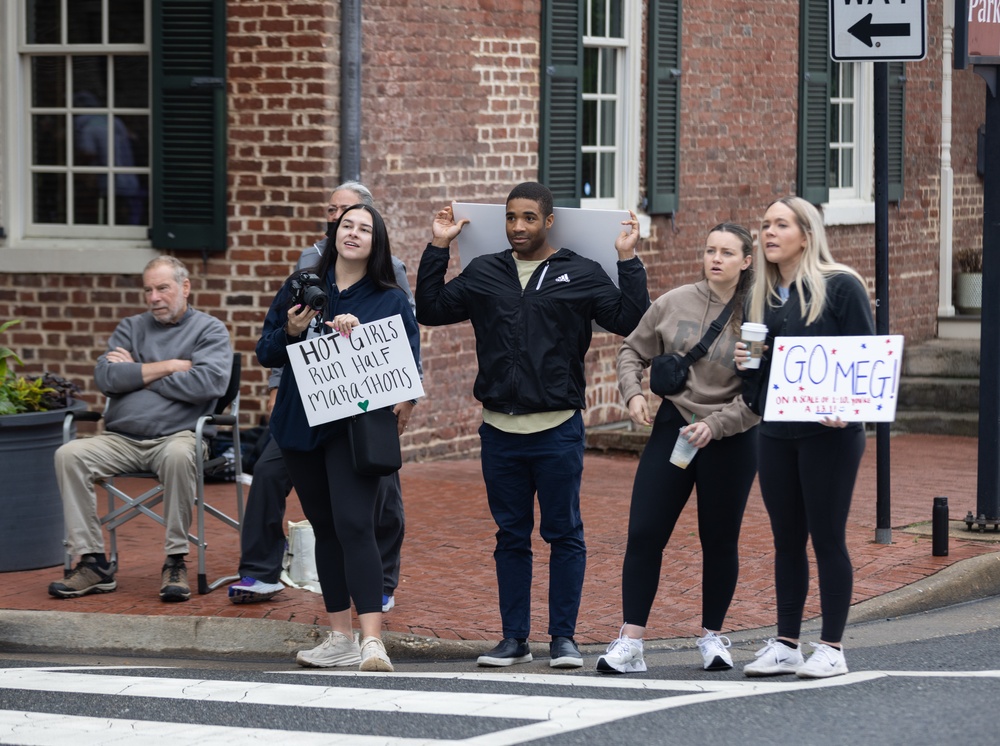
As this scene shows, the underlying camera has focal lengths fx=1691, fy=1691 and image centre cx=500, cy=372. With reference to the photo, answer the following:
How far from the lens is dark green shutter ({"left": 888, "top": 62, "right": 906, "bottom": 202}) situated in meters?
16.6

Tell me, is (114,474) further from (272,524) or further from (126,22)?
(126,22)

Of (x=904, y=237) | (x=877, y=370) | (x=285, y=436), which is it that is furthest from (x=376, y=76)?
(x=904, y=237)

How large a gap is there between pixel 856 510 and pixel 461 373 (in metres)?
3.13

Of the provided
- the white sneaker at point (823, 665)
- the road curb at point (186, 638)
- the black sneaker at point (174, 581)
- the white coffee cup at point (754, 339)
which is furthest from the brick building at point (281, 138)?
the white sneaker at point (823, 665)

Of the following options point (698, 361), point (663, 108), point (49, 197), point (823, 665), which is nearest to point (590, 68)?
point (663, 108)

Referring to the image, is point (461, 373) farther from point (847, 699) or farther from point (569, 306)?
point (847, 699)

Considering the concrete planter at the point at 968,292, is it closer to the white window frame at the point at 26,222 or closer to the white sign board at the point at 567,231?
the white window frame at the point at 26,222

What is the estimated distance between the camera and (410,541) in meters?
9.17

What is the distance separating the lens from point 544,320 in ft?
22.1

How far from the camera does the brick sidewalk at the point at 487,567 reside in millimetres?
7559

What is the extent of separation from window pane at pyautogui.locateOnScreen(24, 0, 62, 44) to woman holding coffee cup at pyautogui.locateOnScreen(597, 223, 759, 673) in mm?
6008

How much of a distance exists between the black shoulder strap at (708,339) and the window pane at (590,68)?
6.95m

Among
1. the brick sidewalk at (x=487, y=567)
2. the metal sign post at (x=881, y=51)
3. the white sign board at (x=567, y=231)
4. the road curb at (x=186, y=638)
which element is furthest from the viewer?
the metal sign post at (x=881, y=51)

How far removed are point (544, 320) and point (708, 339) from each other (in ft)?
2.21
